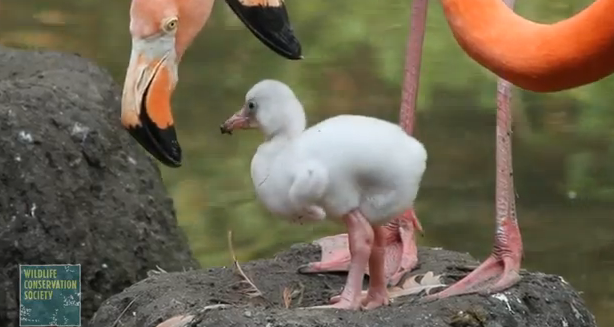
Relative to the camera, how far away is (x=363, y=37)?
3635 millimetres

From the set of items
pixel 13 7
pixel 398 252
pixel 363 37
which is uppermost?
pixel 398 252

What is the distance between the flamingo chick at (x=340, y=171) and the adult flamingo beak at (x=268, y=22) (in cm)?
14

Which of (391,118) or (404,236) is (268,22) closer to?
(404,236)

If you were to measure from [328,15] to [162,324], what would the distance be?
2279mm

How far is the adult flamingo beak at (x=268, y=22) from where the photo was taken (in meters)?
1.38

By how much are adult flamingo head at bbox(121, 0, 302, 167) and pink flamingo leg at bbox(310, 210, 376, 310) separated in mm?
234

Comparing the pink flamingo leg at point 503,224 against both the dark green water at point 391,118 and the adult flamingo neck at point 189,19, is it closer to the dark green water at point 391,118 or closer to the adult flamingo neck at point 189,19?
the adult flamingo neck at point 189,19

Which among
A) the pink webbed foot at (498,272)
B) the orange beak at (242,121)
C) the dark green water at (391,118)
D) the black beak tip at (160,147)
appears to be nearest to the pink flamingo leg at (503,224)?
the pink webbed foot at (498,272)

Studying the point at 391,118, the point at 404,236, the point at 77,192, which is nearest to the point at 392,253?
the point at 404,236

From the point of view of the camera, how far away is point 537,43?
117cm

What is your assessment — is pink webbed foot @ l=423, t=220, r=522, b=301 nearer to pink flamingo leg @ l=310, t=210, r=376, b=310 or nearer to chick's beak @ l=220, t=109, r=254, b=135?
pink flamingo leg @ l=310, t=210, r=376, b=310

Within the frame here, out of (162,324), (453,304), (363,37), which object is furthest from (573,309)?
(363,37)

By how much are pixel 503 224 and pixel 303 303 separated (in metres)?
0.32

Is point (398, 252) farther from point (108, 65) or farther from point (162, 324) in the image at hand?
point (108, 65)
